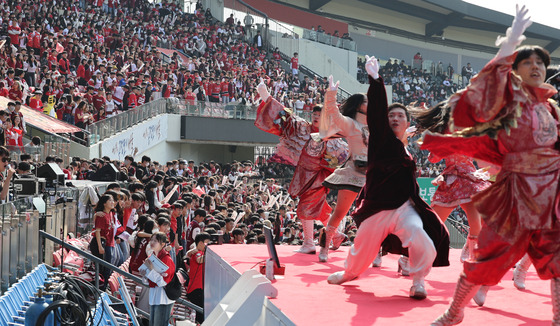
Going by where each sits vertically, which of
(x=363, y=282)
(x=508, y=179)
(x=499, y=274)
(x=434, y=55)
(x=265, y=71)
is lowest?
(x=363, y=282)

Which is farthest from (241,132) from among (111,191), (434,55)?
(434,55)

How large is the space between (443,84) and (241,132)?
1710 centimetres

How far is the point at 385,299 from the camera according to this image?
5.29 meters

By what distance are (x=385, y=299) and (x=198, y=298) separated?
3.93 m

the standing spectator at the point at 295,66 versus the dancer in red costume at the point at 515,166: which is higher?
the standing spectator at the point at 295,66

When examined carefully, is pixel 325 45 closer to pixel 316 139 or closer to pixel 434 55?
pixel 434 55

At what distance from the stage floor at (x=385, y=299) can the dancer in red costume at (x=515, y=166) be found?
52 centimetres

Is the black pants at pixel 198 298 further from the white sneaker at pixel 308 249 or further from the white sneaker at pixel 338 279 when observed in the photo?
the white sneaker at pixel 338 279

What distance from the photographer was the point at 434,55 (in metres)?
42.1

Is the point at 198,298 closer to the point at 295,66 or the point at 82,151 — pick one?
the point at 82,151

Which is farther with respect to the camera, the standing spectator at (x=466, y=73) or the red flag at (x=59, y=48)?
the standing spectator at (x=466, y=73)

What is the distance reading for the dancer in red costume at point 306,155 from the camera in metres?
7.59

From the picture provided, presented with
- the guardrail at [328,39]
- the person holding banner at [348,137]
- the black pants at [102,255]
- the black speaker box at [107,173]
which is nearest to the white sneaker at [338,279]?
the person holding banner at [348,137]

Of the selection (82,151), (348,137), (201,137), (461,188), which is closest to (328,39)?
(201,137)
